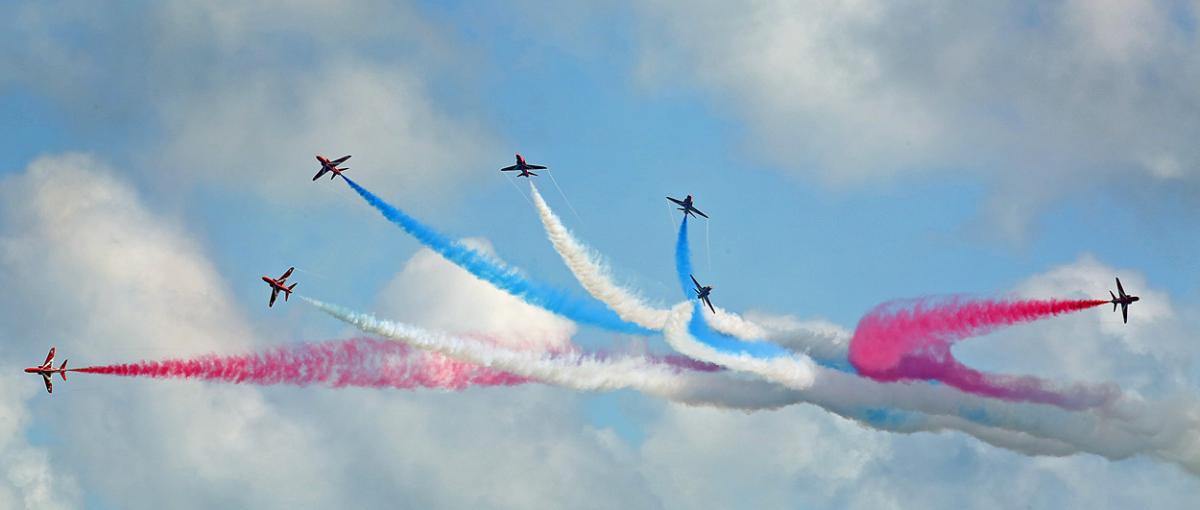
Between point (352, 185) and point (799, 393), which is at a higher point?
point (352, 185)

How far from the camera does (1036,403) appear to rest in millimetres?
102000

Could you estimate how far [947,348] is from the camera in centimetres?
10044

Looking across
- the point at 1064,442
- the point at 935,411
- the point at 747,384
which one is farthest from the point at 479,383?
the point at 1064,442

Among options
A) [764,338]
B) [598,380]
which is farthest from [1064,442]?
[598,380]

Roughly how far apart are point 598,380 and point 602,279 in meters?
5.70

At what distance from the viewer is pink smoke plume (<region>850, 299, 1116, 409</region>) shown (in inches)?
3844

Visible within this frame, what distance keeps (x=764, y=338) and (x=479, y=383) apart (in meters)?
15.7

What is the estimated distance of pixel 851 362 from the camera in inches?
4031

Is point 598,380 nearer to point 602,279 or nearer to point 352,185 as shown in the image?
point 602,279

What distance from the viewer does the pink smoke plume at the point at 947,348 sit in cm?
9762

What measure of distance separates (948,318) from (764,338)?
1053 centimetres

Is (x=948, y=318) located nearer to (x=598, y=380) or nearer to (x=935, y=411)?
(x=935, y=411)

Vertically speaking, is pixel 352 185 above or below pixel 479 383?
above

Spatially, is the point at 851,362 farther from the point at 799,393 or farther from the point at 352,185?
the point at 352,185
